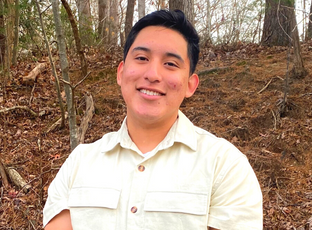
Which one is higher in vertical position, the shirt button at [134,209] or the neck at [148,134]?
the neck at [148,134]

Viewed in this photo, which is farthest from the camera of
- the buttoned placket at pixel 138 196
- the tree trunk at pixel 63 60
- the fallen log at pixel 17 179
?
the fallen log at pixel 17 179

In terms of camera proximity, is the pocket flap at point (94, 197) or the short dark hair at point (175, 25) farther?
the short dark hair at point (175, 25)

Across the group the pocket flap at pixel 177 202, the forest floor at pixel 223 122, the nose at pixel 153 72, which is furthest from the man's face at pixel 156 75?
the forest floor at pixel 223 122

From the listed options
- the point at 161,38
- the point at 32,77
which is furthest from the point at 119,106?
the point at 161,38

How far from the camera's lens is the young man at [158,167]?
1443 mm

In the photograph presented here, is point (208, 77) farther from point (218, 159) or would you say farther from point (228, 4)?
point (228, 4)

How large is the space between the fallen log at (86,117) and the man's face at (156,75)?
125 inches

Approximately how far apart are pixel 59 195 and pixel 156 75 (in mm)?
905

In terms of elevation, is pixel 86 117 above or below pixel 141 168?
below

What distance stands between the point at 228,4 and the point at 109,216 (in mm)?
17941

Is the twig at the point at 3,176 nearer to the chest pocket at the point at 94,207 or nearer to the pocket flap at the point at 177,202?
the chest pocket at the point at 94,207

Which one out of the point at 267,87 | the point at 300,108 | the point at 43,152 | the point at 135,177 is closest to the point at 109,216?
the point at 135,177

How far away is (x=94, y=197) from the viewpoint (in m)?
1.59

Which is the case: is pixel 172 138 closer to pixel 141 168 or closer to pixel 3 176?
pixel 141 168
